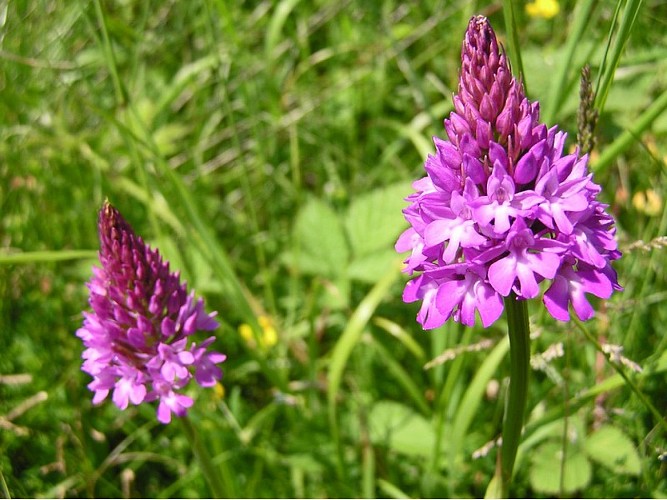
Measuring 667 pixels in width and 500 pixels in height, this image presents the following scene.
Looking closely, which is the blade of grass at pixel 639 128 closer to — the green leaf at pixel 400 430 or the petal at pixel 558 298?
the petal at pixel 558 298

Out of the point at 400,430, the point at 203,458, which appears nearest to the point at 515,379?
the point at 203,458

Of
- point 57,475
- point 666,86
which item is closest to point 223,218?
point 57,475

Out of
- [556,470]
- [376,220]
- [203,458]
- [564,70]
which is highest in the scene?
[564,70]

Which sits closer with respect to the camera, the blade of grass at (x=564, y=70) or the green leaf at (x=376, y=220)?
the blade of grass at (x=564, y=70)

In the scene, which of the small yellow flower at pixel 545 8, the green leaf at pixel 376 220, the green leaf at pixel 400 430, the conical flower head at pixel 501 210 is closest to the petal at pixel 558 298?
the conical flower head at pixel 501 210

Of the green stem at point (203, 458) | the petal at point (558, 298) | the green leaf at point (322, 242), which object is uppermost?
the green leaf at point (322, 242)

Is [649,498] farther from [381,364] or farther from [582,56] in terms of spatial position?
[582,56]

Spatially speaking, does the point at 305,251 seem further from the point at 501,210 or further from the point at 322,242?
the point at 501,210
